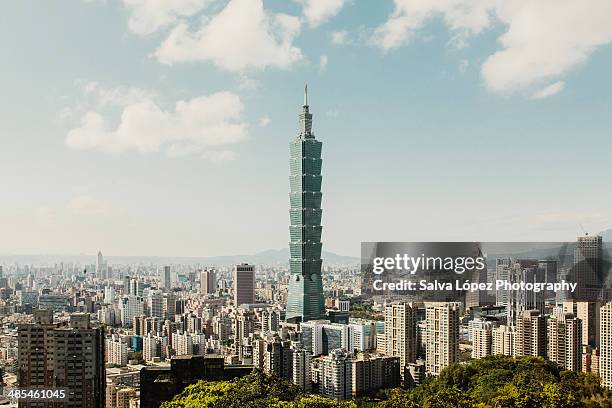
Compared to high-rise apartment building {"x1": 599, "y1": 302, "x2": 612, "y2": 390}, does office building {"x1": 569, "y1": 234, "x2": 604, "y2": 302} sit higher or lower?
higher

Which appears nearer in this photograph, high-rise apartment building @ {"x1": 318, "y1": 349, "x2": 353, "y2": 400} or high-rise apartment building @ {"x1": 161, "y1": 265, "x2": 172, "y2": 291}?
high-rise apartment building @ {"x1": 318, "y1": 349, "x2": 353, "y2": 400}

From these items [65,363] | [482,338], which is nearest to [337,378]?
[482,338]

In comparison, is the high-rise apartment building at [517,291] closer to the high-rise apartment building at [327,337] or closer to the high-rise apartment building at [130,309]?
the high-rise apartment building at [327,337]

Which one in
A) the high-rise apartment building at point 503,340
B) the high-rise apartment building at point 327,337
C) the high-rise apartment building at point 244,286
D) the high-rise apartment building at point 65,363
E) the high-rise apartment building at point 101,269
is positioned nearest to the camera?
the high-rise apartment building at point 65,363

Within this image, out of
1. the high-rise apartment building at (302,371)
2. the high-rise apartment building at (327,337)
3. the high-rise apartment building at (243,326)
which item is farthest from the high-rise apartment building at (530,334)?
the high-rise apartment building at (243,326)

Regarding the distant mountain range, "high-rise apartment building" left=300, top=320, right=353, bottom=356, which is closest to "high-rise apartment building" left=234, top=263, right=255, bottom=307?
the distant mountain range

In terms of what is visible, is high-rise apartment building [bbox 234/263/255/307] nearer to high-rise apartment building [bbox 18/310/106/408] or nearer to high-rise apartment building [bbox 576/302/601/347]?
high-rise apartment building [bbox 576/302/601/347]
